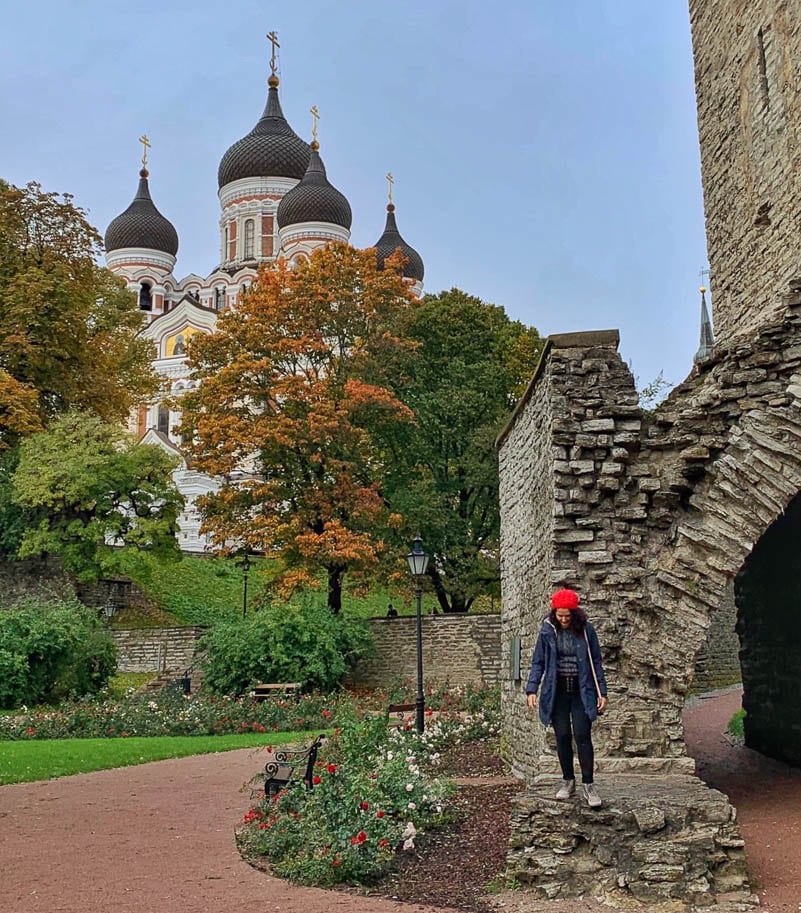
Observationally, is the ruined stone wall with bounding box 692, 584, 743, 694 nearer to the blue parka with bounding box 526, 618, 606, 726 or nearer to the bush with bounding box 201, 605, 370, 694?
the bush with bounding box 201, 605, 370, 694

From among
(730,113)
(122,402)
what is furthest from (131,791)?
(122,402)

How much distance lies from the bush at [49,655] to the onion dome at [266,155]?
136 feet

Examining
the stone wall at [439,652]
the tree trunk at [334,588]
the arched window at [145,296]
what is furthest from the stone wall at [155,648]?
the arched window at [145,296]

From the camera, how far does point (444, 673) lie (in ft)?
80.4

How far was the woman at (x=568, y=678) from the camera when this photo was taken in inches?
→ 273

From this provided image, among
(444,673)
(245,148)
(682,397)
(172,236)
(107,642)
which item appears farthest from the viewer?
(172,236)

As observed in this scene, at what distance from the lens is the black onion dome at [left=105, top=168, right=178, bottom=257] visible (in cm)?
6384

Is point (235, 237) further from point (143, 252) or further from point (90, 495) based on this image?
point (90, 495)

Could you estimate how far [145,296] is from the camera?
64062 mm

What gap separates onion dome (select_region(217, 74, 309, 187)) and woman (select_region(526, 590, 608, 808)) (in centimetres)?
5535

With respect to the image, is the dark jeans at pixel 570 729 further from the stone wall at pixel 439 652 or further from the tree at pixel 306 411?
the stone wall at pixel 439 652

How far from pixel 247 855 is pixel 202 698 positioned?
1343 centimetres

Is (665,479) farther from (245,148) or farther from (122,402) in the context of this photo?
(245,148)

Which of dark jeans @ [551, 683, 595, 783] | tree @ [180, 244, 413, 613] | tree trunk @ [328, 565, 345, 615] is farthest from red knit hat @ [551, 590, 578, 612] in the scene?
tree trunk @ [328, 565, 345, 615]
